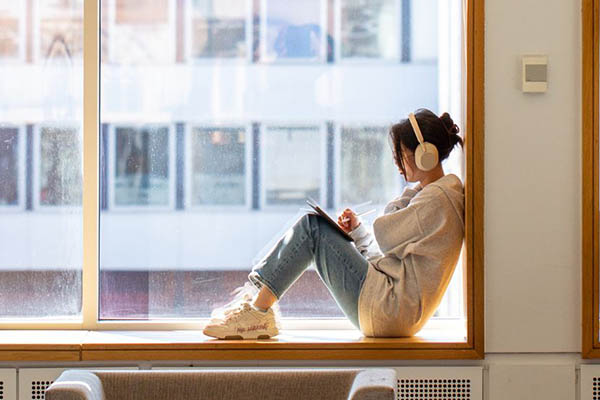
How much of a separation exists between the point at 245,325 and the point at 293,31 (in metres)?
1.13

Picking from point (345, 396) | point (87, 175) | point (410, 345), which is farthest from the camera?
point (87, 175)

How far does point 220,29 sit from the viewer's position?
3.65m

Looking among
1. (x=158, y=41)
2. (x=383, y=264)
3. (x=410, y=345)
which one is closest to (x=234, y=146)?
(x=158, y=41)

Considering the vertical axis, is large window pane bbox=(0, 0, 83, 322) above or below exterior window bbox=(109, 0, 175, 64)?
below

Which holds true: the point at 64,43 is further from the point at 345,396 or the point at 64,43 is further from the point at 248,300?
the point at 345,396

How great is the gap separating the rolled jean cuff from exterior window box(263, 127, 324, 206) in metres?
0.35

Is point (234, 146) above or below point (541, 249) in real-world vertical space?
above

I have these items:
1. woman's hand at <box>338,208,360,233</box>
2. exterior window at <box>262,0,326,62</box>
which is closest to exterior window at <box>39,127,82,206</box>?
exterior window at <box>262,0,326,62</box>

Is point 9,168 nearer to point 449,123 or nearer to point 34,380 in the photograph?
point 34,380

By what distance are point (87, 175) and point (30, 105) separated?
354 millimetres

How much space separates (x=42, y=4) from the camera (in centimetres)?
364

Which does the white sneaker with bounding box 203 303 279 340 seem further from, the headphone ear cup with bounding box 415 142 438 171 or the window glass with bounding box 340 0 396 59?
the window glass with bounding box 340 0 396 59

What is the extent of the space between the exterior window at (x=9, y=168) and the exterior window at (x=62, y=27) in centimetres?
34

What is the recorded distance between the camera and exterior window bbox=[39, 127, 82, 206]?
3648 mm
